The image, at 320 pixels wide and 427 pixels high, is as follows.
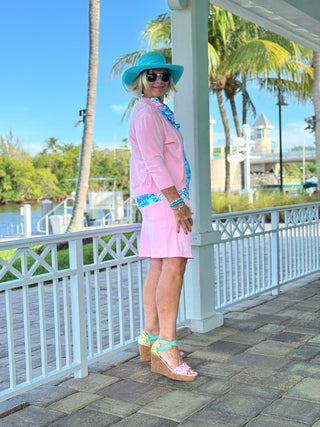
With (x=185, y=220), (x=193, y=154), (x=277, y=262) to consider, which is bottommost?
(x=277, y=262)

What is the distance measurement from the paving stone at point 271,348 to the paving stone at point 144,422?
1.09 meters

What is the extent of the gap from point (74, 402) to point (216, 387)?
0.72 metres

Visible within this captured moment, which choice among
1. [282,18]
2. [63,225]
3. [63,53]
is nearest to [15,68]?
[63,53]

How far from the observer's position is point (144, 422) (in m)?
2.43

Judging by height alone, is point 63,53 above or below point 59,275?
above

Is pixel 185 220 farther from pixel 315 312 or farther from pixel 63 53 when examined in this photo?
pixel 63 53

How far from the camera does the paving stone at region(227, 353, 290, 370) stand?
3141 millimetres

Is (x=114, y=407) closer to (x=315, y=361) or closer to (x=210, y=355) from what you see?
(x=210, y=355)

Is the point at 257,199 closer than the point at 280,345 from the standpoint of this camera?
No

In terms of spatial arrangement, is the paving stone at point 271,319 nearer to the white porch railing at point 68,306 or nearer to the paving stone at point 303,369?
the white porch railing at point 68,306

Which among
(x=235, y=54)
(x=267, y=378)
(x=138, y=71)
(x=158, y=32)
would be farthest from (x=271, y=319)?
(x=158, y=32)

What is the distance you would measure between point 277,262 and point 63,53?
92461 mm

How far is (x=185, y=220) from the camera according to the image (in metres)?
2.94

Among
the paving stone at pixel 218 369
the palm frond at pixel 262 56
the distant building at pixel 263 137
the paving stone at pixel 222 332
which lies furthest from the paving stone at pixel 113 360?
the distant building at pixel 263 137
